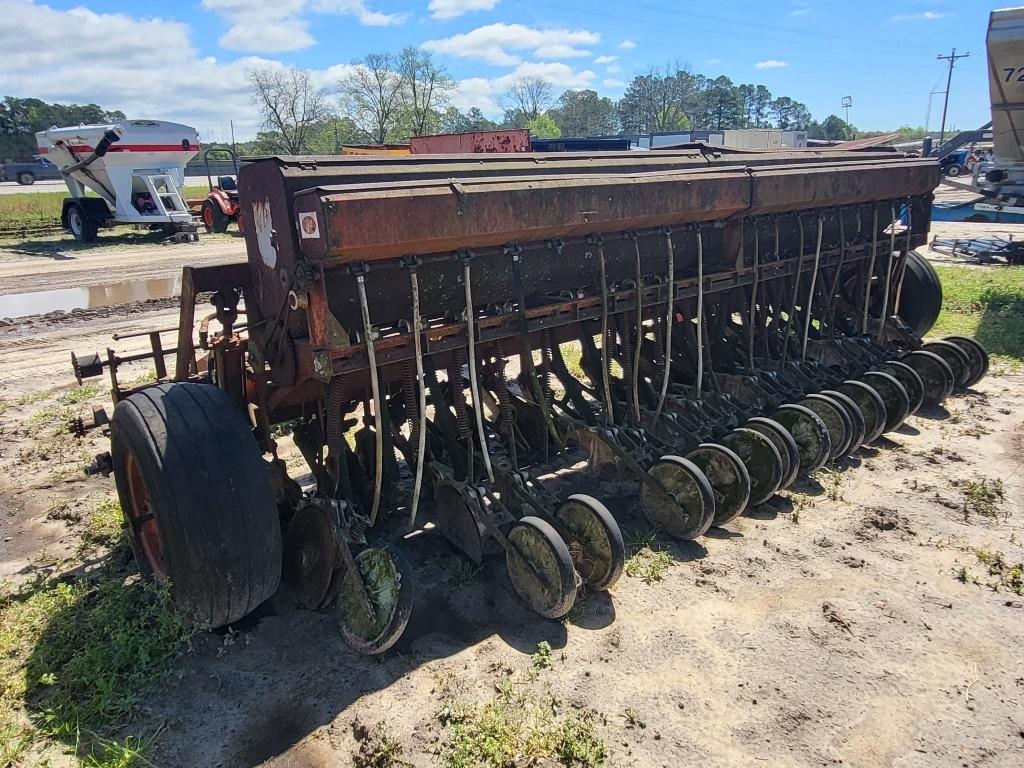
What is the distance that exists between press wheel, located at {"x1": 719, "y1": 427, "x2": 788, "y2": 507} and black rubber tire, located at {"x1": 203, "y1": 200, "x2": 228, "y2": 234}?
16.3 m

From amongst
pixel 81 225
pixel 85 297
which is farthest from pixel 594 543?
pixel 81 225

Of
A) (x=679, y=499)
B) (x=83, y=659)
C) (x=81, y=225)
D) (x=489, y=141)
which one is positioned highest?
(x=489, y=141)

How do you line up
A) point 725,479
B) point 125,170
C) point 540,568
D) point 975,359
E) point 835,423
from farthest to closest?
1. point 125,170
2. point 975,359
3. point 835,423
4. point 725,479
5. point 540,568

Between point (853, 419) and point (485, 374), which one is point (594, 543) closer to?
point (485, 374)

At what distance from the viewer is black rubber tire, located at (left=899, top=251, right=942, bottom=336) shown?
6410 mm

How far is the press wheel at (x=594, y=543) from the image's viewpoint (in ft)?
10.5

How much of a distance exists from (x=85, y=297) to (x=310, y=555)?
32.8 ft

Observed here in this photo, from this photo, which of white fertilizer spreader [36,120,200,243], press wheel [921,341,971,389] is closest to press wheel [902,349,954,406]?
press wheel [921,341,971,389]

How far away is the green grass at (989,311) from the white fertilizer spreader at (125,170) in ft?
50.3

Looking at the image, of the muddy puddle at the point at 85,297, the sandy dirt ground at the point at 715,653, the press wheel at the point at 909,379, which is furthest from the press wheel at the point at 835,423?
the muddy puddle at the point at 85,297

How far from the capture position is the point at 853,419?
4625 millimetres

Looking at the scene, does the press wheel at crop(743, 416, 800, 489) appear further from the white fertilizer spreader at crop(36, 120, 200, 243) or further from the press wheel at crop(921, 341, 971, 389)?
the white fertilizer spreader at crop(36, 120, 200, 243)

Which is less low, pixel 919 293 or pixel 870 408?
pixel 919 293

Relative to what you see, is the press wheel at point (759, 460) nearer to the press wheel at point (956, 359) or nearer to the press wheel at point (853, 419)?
the press wheel at point (853, 419)
